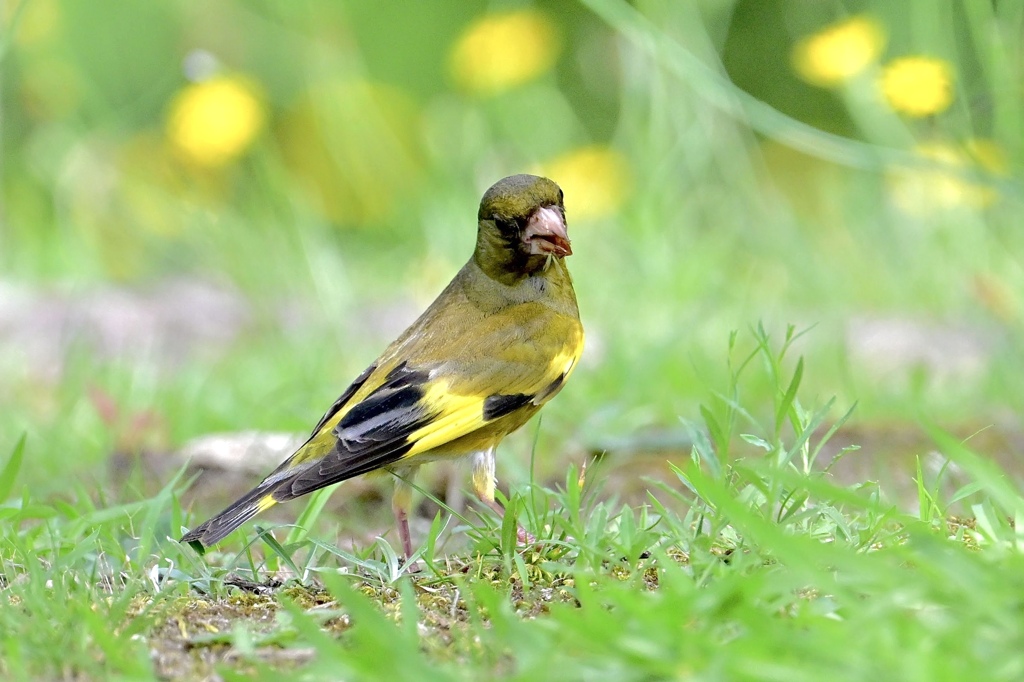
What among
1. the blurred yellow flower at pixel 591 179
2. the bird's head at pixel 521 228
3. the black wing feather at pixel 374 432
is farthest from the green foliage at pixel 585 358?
the bird's head at pixel 521 228

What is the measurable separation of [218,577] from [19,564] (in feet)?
1.37

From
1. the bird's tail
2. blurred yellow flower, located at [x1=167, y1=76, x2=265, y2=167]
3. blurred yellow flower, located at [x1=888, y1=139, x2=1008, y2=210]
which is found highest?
blurred yellow flower, located at [x1=167, y1=76, x2=265, y2=167]

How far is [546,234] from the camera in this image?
11.4ft

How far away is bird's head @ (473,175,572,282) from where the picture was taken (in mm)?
3502

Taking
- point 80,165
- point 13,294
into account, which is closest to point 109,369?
point 13,294

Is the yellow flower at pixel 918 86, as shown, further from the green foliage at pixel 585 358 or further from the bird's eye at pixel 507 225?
the bird's eye at pixel 507 225

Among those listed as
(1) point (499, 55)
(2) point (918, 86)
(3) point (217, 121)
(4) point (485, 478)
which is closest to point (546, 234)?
(4) point (485, 478)

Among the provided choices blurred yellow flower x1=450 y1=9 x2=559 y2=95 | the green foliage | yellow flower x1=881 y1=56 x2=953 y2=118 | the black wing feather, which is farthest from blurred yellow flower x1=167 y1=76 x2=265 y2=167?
the black wing feather

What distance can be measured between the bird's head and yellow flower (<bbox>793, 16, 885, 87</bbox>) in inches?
114

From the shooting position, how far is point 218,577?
249cm

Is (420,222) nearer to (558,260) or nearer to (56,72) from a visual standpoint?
(56,72)

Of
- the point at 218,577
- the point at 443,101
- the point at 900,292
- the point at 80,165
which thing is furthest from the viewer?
the point at 443,101

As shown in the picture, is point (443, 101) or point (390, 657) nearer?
point (390, 657)

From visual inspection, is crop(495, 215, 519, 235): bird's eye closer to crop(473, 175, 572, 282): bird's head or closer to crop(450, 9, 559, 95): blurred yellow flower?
crop(473, 175, 572, 282): bird's head
